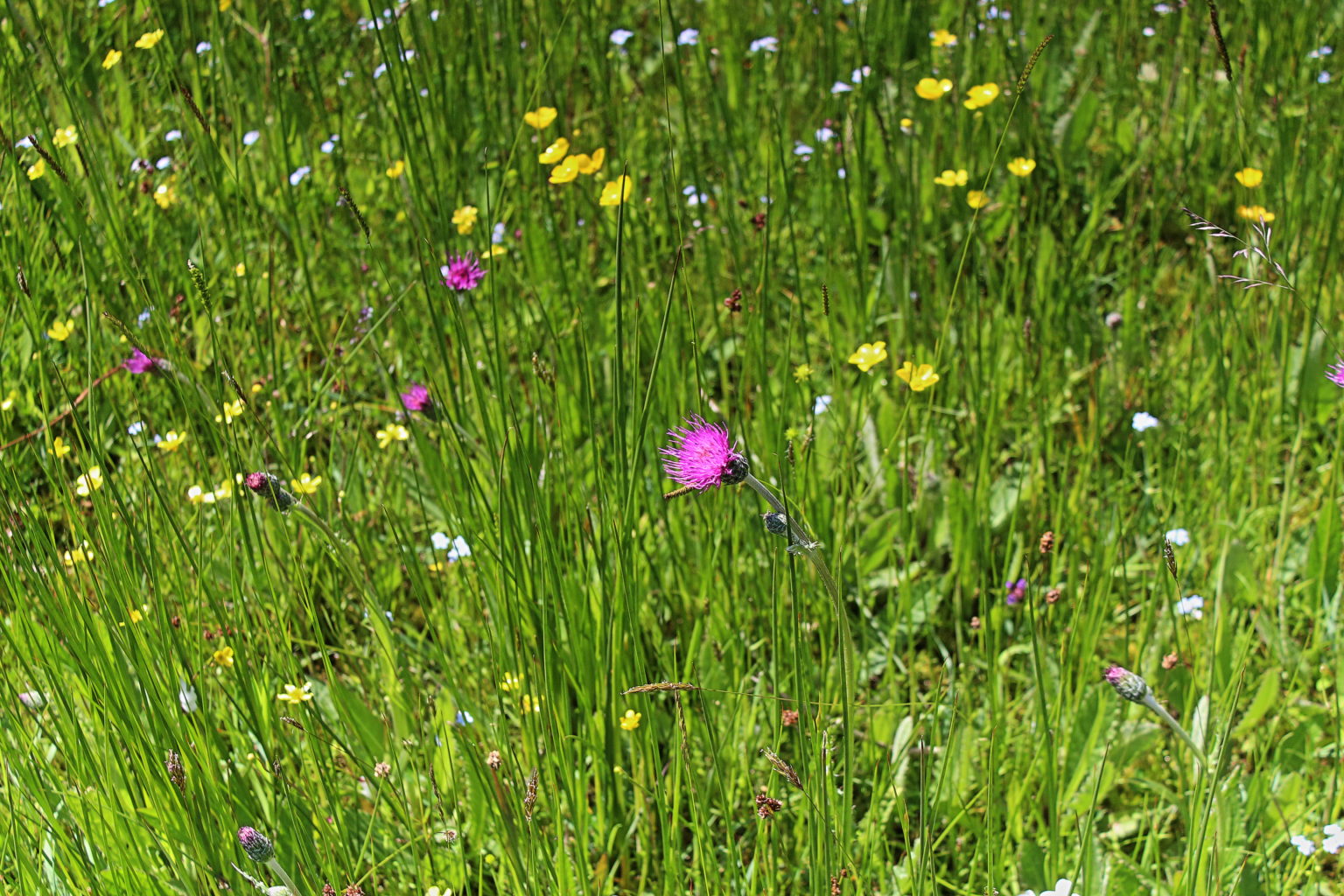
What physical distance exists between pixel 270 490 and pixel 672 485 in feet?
2.01

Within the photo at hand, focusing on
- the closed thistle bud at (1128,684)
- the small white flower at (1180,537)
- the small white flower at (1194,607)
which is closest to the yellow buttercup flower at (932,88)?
the small white flower at (1180,537)

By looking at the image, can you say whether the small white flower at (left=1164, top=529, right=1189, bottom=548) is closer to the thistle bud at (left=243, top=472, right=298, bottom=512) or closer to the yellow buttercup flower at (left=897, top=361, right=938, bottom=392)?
the yellow buttercup flower at (left=897, top=361, right=938, bottom=392)

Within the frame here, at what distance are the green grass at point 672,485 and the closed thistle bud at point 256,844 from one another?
0.06 metres

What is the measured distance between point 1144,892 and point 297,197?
70.5 inches

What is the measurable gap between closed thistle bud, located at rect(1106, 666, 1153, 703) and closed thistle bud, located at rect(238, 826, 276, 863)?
640 mm

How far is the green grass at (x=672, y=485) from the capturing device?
1.00 meters

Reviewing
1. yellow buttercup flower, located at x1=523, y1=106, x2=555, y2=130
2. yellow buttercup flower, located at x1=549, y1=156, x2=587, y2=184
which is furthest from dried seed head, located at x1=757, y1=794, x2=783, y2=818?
yellow buttercup flower, located at x1=523, y1=106, x2=555, y2=130

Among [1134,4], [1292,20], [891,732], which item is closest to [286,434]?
[891,732]

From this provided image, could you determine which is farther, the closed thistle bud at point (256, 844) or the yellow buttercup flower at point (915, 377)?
the yellow buttercup flower at point (915, 377)

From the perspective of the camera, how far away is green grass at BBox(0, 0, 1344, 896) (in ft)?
3.29

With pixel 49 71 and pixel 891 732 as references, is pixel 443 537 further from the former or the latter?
pixel 49 71

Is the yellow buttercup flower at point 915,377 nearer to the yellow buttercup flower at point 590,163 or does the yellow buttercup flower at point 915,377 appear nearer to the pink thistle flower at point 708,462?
the pink thistle flower at point 708,462

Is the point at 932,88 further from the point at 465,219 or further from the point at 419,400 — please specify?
the point at 419,400

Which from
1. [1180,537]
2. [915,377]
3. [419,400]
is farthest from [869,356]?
[419,400]
